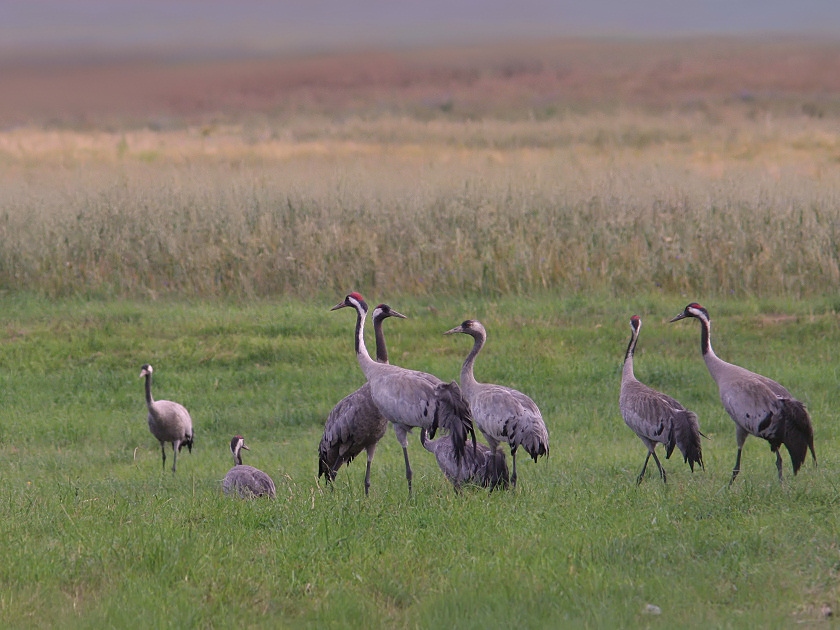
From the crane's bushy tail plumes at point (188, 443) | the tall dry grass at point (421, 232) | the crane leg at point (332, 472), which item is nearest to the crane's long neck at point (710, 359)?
the crane leg at point (332, 472)

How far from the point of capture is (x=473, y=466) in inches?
300

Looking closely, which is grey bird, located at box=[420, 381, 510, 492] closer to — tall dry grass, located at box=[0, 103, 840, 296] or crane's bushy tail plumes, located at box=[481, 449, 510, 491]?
crane's bushy tail plumes, located at box=[481, 449, 510, 491]

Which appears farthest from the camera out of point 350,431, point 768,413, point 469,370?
point 469,370

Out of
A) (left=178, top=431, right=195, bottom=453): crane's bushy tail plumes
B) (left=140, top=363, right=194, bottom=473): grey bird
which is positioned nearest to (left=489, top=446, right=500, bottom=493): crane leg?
(left=140, top=363, right=194, bottom=473): grey bird

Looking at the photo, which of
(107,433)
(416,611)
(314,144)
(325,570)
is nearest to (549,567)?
(416,611)

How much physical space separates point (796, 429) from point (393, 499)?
117 inches

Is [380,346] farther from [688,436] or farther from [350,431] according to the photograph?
[688,436]

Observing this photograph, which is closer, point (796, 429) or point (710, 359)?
point (796, 429)

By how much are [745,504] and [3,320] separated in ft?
37.9

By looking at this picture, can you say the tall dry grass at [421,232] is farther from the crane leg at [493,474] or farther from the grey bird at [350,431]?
the crane leg at [493,474]

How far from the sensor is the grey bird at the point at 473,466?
7430 mm

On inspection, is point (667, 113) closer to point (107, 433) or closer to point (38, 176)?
point (38, 176)

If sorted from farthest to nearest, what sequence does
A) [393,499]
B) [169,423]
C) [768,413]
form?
1. [169,423]
2. [768,413]
3. [393,499]

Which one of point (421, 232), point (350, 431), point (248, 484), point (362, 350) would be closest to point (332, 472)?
point (350, 431)
